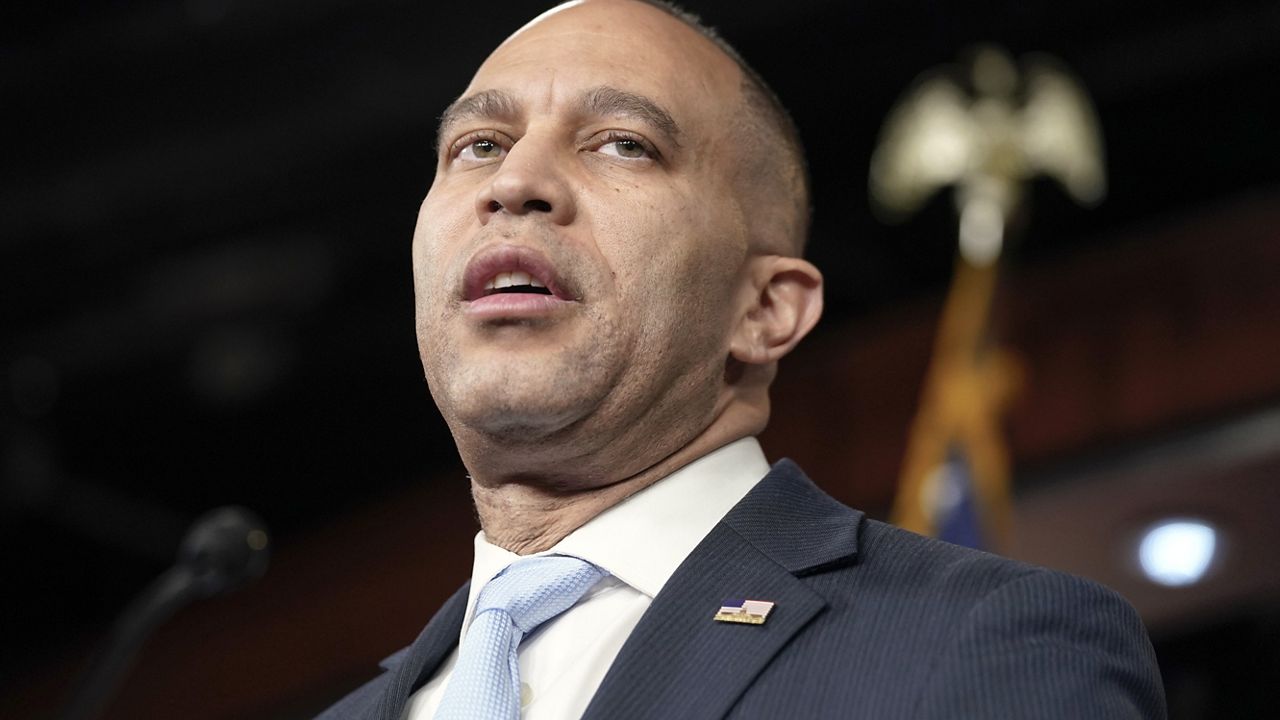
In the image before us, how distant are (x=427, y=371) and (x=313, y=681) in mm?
4100

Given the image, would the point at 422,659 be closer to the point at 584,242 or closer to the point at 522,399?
the point at 522,399

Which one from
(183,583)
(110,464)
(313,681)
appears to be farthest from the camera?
(110,464)

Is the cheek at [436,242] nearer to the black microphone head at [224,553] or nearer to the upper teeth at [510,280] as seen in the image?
the upper teeth at [510,280]

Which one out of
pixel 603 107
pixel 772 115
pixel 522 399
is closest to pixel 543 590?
pixel 522 399

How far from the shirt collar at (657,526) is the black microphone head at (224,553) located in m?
0.75

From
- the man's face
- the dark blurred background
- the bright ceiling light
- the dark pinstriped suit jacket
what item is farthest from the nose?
the bright ceiling light

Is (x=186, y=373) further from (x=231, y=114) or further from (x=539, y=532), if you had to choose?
(x=539, y=532)

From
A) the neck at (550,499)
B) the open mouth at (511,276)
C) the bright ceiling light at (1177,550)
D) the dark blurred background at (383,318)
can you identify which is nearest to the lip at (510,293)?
the open mouth at (511,276)

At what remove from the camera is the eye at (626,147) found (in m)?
1.58

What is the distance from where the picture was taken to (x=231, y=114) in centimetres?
484

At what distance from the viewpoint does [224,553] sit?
2.20 m

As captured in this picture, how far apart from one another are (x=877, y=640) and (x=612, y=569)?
270 millimetres

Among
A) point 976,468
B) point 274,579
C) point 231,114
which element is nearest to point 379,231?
point 231,114

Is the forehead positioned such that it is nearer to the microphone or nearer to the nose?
the nose
